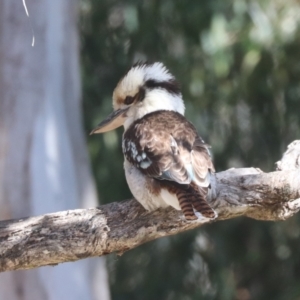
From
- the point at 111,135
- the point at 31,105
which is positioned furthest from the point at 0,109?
the point at 111,135

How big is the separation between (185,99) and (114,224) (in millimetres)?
2661

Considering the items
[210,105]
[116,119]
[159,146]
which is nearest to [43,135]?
[116,119]

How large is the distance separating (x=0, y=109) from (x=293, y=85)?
75.2 inches

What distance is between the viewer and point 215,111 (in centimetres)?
508

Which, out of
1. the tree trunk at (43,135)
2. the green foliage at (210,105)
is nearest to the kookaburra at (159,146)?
the tree trunk at (43,135)

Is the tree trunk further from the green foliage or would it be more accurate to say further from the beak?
the beak

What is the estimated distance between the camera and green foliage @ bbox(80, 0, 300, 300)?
184 inches

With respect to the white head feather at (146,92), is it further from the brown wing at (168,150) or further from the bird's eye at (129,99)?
the brown wing at (168,150)

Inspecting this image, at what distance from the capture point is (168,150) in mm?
2338

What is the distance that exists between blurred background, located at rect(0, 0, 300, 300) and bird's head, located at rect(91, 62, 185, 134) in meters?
1.19

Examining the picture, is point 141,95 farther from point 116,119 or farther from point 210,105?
point 210,105

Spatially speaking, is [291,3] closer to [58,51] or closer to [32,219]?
[58,51]

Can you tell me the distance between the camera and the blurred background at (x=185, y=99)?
3.93 meters

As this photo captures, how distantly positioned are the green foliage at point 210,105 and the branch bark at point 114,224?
228 cm
